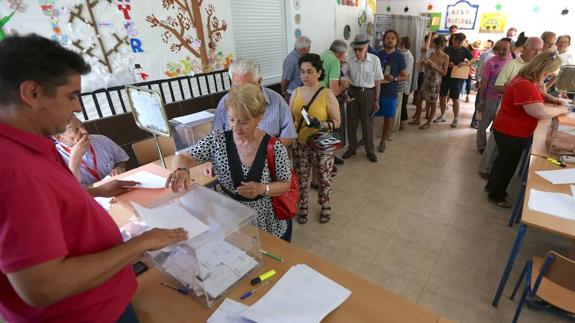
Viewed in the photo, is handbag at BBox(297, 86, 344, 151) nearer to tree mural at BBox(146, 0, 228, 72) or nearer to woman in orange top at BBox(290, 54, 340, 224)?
woman in orange top at BBox(290, 54, 340, 224)

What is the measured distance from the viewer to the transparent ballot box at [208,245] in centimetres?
110

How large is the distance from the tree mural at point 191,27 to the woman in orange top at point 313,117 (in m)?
1.38

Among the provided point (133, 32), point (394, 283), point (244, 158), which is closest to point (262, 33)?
point (133, 32)

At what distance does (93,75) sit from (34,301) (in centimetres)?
263

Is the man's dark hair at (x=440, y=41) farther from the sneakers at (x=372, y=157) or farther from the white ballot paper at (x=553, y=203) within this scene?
the white ballot paper at (x=553, y=203)

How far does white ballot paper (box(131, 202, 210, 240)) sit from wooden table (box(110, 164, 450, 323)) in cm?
25

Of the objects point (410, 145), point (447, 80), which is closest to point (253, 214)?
point (410, 145)

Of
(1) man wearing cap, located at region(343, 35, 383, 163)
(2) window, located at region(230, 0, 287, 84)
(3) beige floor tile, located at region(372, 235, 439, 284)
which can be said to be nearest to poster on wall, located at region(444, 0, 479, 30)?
(1) man wearing cap, located at region(343, 35, 383, 163)

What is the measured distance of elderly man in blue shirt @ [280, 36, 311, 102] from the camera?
3787 millimetres

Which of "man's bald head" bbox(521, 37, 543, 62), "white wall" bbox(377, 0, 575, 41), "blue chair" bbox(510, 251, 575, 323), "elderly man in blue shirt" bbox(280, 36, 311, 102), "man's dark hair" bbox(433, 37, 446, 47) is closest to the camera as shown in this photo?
"blue chair" bbox(510, 251, 575, 323)

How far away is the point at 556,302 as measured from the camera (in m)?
1.66

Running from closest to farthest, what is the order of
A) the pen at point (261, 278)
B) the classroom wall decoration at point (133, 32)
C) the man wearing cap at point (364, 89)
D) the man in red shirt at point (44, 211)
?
1. the man in red shirt at point (44, 211)
2. the pen at point (261, 278)
3. the classroom wall decoration at point (133, 32)
4. the man wearing cap at point (364, 89)

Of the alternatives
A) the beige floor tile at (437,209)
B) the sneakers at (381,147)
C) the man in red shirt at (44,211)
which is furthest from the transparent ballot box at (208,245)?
the sneakers at (381,147)

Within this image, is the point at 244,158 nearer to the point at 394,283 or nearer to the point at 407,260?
the point at 394,283
